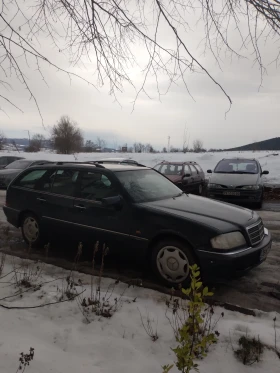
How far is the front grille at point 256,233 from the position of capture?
153 inches

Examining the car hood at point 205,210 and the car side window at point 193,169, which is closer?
the car hood at point 205,210

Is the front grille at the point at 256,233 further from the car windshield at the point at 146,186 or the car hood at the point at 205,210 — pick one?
the car windshield at the point at 146,186

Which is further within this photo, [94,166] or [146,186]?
[94,166]

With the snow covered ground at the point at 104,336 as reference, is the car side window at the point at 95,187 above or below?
above

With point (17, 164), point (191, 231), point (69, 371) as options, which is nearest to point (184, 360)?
point (69, 371)

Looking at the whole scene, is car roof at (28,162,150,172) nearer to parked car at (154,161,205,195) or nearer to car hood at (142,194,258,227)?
car hood at (142,194,258,227)

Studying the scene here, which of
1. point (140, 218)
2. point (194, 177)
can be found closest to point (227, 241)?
point (140, 218)

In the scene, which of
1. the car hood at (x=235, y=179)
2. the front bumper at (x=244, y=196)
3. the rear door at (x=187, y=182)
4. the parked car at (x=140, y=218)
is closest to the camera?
the parked car at (x=140, y=218)

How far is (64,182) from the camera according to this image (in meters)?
5.07

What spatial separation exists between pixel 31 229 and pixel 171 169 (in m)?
8.08

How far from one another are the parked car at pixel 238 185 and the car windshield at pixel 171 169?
5.02ft

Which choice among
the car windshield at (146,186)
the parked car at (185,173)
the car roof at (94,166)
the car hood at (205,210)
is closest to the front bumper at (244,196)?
the parked car at (185,173)

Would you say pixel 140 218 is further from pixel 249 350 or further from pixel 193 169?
pixel 193 169

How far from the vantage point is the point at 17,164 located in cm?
1575
